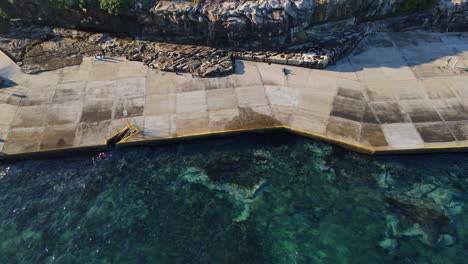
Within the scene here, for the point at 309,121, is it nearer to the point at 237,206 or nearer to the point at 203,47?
the point at 237,206

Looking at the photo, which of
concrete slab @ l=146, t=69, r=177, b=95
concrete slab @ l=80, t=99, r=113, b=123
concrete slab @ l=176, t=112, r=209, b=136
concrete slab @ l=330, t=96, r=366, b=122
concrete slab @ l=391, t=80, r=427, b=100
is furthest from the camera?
concrete slab @ l=146, t=69, r=177, b=95

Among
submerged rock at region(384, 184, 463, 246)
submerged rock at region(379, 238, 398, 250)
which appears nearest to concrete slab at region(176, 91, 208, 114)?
submerged rock at region(384, 184, 463, 246)

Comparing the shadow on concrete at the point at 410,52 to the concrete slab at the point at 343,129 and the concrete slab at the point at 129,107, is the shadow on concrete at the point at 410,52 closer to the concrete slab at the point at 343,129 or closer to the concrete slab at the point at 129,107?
the concrete slab at the point at 343,129

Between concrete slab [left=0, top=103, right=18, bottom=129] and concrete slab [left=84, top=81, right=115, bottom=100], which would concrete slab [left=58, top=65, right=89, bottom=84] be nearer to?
concrete slab [left=84, top=81, right=115, bottom=100]

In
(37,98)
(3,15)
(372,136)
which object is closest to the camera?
(372,136)

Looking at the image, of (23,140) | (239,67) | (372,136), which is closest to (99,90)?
(23,140)

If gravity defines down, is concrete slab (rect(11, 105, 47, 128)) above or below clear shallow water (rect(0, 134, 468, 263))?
above
